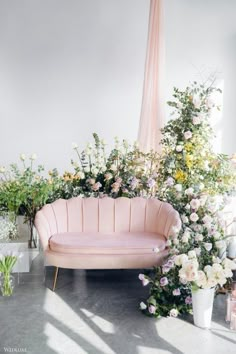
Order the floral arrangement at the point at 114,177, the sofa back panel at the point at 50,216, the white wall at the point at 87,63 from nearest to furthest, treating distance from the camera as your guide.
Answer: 1. the sofa back panel at the point at 50,216
2. the floral arrangement at the point at 114,177
3. the white wall at the point at 87,63

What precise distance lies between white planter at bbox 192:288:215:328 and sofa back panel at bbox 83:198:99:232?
1403mm

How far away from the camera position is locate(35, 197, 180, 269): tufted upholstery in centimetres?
364

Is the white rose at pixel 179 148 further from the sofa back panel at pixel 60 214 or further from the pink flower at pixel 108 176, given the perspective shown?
the sofa back panel at pixel 60 214

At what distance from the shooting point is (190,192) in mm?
3545

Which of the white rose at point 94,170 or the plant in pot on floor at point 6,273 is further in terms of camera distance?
the white rose at point 94,170

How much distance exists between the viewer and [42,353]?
2646 mm

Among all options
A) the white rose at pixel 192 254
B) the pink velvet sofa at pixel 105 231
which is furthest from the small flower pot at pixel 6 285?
the white rose at pixel 192 254

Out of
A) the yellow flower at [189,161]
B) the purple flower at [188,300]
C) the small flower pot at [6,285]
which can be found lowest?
the small flower pot at [6,285]

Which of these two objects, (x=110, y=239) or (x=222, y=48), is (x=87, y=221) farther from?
(x=222, y=48)

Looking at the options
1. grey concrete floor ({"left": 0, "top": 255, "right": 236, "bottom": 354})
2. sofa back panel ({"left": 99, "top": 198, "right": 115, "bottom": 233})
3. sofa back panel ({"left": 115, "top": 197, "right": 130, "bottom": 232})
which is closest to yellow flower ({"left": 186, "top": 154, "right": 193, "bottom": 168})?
sofa back panel ({"left": 115, "top": 197, "right": 130, "bottom": 232})

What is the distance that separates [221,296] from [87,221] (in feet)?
4.54

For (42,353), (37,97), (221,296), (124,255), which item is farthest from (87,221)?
(37,97)

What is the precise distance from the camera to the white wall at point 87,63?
544cm

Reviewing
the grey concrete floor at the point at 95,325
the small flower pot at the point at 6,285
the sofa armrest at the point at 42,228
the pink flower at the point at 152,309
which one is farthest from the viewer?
the sofa armrest at the point at 42,228
